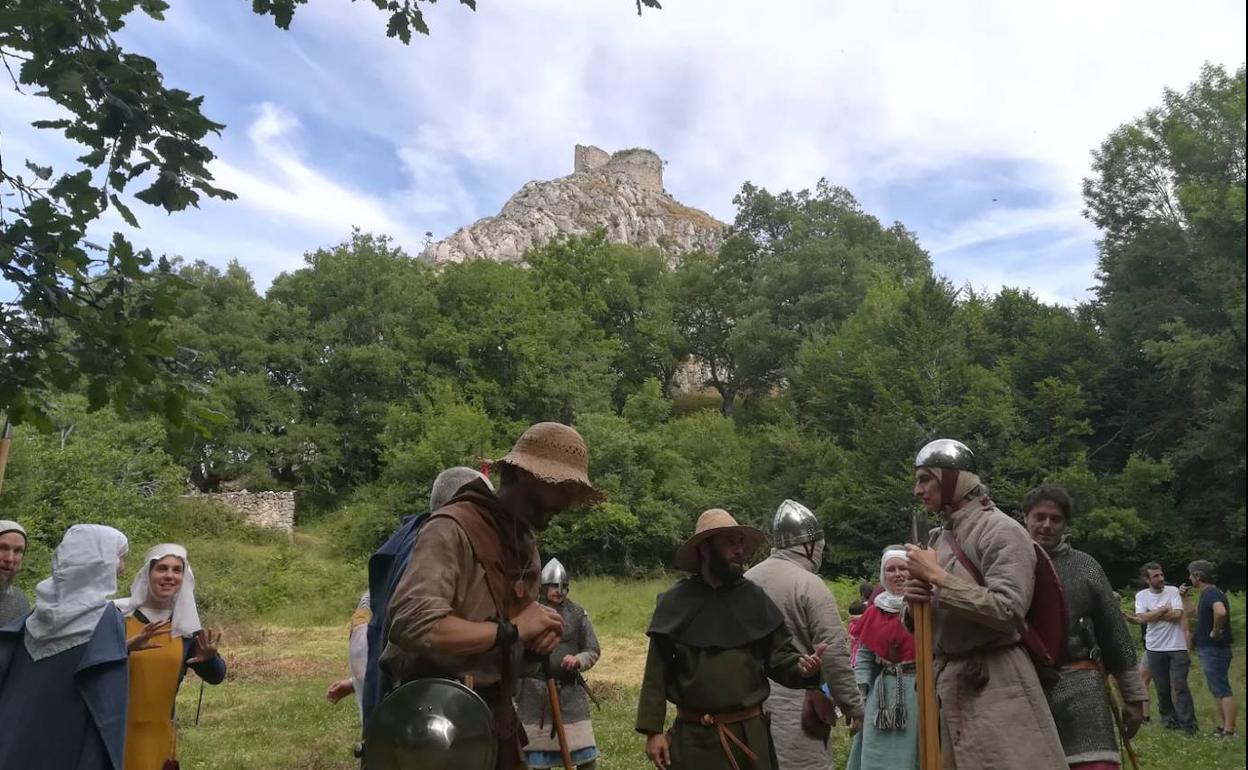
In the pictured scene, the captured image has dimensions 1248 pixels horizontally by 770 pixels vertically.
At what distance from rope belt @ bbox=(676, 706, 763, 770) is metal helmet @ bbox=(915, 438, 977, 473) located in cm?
125

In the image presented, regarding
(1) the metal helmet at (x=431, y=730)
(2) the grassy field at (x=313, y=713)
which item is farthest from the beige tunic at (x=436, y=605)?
(2) the grassy field at (x=313, y=713)

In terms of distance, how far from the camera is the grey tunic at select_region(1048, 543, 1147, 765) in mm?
3918

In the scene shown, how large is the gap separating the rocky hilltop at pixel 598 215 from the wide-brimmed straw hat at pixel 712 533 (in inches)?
3215

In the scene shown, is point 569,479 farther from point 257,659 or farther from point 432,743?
point 257,659

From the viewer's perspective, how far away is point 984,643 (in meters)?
3.50

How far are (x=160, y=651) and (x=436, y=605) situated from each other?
2225 mm

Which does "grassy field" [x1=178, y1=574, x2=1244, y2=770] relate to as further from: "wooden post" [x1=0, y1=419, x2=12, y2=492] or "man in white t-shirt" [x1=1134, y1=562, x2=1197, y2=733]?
"wooden post" [x1=0, y1=419, x2=12, y2=492]

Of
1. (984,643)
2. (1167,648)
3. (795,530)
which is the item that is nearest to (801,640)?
(795,530)

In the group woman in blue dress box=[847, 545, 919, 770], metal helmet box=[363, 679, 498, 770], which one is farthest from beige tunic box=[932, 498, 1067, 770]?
metal helmet box=[363, 679, 498, 770]

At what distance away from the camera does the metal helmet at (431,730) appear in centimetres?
244

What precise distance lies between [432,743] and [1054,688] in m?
2.89

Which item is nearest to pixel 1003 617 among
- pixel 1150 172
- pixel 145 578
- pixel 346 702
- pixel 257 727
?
pixel 145 578

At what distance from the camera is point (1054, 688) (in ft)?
13.2

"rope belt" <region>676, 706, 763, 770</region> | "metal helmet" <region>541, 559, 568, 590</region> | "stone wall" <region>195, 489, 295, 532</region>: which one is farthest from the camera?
"stone wall" <region>195, 489, 295, 532</region>
